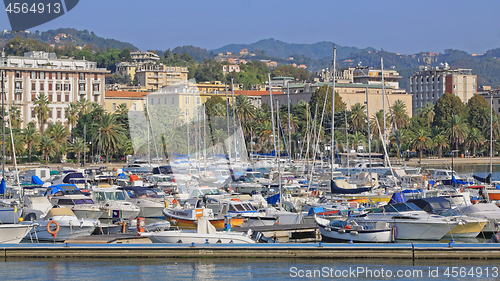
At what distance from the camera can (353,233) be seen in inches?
1094

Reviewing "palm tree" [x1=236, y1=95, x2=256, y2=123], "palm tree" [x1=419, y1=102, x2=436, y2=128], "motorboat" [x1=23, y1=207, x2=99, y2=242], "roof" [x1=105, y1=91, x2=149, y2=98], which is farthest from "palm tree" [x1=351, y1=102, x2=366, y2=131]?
"motorboat" [x1=23, y1=207, x2=99, y2=242]

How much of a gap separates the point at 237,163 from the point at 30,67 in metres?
72.2

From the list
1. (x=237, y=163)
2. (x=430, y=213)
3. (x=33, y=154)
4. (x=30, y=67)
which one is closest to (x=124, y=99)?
(x=30, y=67)

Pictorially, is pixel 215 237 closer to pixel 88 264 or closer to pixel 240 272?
pixel 240 272

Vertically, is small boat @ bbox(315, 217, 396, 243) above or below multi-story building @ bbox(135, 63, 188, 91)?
below

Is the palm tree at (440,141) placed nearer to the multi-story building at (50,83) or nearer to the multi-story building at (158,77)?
the multi-story building at (50,83)

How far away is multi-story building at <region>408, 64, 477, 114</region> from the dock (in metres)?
153

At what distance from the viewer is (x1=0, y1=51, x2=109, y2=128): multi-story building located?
11800 centimetres

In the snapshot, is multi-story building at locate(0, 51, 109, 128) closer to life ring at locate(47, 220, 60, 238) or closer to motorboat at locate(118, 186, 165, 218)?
motorboat at locate(118, 186, 165, 218)

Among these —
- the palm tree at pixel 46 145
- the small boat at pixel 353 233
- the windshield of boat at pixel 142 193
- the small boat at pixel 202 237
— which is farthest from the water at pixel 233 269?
the palm tree at pixel 46 145

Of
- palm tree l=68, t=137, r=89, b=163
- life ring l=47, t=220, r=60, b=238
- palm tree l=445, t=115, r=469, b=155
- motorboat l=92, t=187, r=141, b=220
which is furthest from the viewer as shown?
palm tree l=445, t=115, r=469, b=155

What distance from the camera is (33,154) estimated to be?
9331 cm

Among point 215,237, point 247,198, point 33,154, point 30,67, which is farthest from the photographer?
point 30,67

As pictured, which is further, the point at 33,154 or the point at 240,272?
the point at 33,154
